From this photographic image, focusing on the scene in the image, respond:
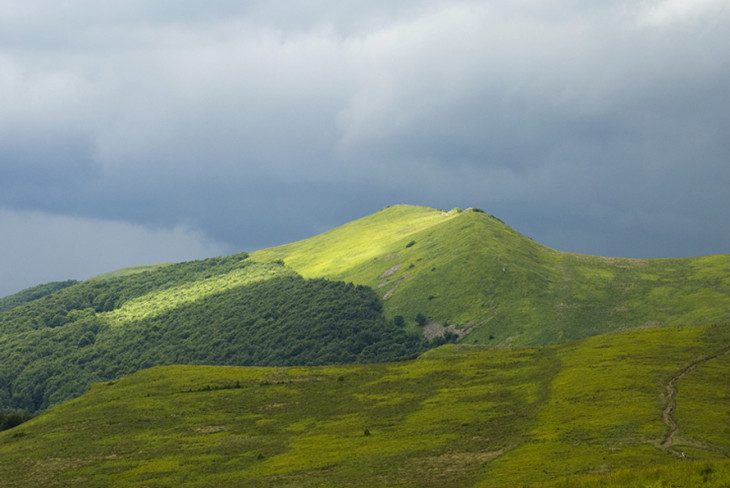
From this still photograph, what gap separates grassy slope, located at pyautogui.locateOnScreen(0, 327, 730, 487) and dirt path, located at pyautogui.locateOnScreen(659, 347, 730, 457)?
2.62 feet

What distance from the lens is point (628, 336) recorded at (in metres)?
137

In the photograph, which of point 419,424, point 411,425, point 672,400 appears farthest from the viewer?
point 411,425

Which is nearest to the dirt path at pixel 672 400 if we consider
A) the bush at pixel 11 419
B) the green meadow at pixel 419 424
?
the green meadow at pixel 419 424

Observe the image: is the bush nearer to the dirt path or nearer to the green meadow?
the green meadow

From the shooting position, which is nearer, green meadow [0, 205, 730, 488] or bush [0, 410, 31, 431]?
green meadow [0, 205, 730, 488]

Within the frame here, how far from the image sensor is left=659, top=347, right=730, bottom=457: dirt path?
68.1 m

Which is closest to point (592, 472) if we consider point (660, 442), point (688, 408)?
point (660, 442)

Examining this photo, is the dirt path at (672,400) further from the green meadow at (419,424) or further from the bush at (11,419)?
the bush at (11,419)

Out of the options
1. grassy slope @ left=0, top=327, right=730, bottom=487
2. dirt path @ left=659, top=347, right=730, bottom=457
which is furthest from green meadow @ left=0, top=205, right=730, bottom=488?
grassy slope @ left=0, top=327, right=730, bottom=487

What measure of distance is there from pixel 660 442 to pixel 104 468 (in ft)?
198

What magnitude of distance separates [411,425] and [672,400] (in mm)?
29169

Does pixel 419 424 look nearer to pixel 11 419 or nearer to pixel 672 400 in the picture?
pixel 672 400

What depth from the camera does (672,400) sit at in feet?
277

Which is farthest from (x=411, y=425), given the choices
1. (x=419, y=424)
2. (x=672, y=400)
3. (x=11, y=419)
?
(x=11, y=419)
